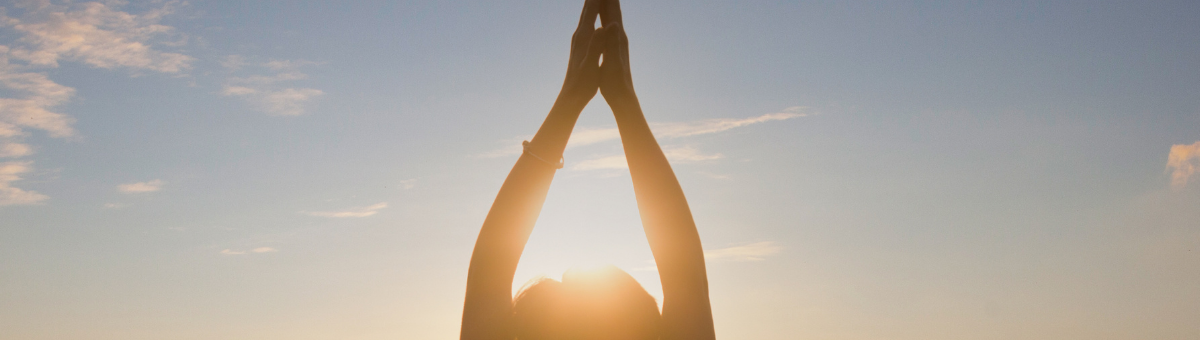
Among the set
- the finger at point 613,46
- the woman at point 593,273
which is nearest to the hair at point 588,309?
the woman at point 593,273

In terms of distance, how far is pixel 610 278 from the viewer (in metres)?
5.44

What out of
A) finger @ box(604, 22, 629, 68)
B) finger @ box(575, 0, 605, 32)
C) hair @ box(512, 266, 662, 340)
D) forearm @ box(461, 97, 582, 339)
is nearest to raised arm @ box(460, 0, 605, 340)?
forearm @ box(461, 97, 582, 339)

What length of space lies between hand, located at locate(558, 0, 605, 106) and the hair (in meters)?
1.62

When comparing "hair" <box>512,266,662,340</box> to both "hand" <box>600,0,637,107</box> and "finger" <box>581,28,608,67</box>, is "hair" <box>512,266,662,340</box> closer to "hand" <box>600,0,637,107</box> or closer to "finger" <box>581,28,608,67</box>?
"hand" <box>600,0,637,107</box>

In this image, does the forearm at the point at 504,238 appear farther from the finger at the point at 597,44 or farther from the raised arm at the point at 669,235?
the finger at the point at 597,44

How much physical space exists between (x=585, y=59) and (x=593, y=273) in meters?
1.94

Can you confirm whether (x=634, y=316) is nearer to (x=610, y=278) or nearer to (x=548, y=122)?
(x=610, y=278)

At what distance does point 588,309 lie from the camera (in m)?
5.36

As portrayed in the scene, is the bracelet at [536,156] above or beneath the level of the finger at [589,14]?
beneath

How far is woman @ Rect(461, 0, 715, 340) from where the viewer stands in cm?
539

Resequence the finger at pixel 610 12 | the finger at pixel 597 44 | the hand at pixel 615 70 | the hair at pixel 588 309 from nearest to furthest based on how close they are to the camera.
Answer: the hair at pixel 588 309
the hand at pixel 615 70
the finger at pixel 597 44
the finger at pixel 610 12

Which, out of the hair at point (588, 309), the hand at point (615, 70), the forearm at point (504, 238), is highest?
the hand at point (615, 70)

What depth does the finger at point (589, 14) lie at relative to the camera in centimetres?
684

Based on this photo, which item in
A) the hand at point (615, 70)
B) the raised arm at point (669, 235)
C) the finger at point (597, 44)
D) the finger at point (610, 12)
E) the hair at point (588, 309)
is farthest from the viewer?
the finger at point (610, 12)
